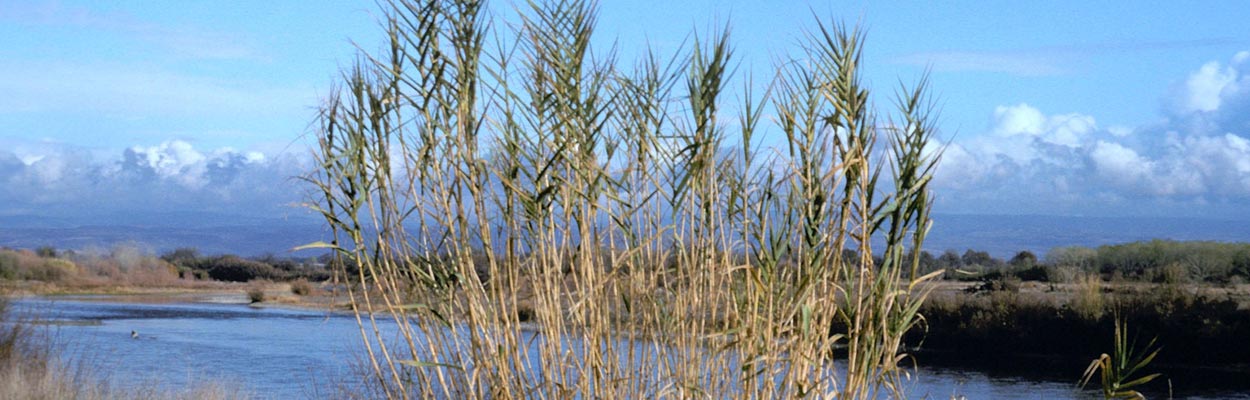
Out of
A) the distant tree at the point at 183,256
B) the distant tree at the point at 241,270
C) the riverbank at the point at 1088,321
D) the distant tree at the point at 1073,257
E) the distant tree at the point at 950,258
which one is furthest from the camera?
the distant tree at the point at 183,256

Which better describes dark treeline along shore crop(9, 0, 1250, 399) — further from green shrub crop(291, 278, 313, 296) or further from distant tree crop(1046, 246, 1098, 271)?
green shrub crop(291, 278, 313, 296)

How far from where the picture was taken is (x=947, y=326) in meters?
21.5

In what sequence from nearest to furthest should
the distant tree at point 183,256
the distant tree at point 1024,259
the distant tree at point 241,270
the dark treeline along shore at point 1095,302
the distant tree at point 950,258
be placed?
the dark treeline along shore at point 1095,302 → the distant tree at point 1024,259 → the distant tree at point 950,258 → the distant tree at point 241,270 → the distant tree at point 183,256

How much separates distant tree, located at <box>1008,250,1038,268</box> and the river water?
9.17 metres

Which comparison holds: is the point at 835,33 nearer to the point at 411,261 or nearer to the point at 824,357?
the point at 824,357

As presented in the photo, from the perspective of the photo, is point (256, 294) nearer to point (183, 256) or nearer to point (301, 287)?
point (301, 287)

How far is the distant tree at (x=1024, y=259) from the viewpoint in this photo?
94.2 ft

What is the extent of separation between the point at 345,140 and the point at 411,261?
0.45 metres

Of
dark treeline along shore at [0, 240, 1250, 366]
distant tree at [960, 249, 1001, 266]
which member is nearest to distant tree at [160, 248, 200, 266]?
dark treeline along shore at [0, 240, 1250, 366]

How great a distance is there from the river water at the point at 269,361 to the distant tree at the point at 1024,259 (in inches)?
361

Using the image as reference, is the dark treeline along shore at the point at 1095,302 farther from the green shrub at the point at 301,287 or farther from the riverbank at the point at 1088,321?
the green shrub at the point at 301,287

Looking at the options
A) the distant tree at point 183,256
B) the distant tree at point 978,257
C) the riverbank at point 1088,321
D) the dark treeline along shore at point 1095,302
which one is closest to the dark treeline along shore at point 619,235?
the dark treeline along shore at point 1095,302

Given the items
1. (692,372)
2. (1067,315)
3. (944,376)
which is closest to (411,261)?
(692,372)

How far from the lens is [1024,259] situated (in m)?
30.5
